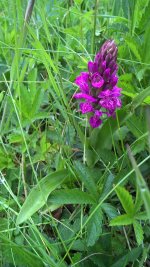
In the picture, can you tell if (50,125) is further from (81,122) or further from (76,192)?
(76,192)

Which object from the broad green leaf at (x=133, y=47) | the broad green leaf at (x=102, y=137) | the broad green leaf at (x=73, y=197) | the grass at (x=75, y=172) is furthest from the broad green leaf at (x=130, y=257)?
the broad green leaf at (x=133, y=47)

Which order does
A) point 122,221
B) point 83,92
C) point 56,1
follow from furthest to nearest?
point 56,1 → point 83,92 → point 122,221

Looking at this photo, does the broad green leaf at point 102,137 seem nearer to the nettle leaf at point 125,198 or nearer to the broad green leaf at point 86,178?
the broad green leaf at point 86,178

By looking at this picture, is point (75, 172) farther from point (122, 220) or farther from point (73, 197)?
point (122, 220)

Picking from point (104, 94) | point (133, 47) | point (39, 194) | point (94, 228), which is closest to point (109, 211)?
point (94, 228)

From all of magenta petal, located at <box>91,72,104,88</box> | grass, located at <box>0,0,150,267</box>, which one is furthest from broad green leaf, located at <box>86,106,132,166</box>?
magenta petal, located at <box>91,72,104,88</box>

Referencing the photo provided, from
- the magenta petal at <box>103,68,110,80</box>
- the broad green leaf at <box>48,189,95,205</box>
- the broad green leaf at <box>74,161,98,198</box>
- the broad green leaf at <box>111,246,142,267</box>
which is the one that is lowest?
the broad green leaf at <box>111,246,142,267</box>

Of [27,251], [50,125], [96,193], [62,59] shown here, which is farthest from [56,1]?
[27,251]

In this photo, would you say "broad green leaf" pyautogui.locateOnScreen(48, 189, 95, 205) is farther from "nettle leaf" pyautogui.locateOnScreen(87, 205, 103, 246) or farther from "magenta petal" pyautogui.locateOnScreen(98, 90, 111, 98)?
"magenta petal" pyautogui.locateOnScreen(98, 90, 111, 98)
